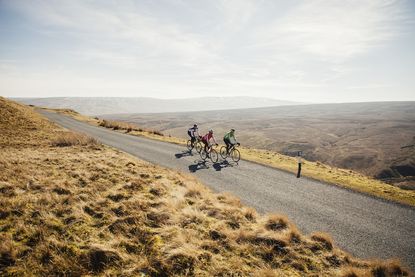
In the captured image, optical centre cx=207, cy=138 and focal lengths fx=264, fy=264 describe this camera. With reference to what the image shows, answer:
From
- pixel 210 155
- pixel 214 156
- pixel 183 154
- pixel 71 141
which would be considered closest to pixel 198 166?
pixel 210 155

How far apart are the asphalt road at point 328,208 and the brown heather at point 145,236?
3.86 feet

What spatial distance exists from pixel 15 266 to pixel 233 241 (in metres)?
5.02

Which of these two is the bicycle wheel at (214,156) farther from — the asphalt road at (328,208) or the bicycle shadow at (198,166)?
the asphalt road at (328,208)

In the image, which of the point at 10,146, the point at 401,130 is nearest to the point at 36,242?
the point at 10,146

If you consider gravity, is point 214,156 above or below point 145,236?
below

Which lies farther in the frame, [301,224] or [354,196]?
[354,196]

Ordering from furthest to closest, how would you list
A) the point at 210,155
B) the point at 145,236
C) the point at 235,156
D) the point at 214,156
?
1. the point at 214,156
2. the point at 210,155
3. the point at 235,156
4. the point at 145,236

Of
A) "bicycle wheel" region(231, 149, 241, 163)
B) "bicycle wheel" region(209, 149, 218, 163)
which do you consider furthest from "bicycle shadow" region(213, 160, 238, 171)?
"bicycle wheel" region(231, 149, 241, 163)

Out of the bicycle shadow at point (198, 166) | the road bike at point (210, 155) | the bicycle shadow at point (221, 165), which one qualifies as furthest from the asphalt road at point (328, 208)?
the road bike at point (210, 155)

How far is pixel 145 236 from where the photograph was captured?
701 centimetres

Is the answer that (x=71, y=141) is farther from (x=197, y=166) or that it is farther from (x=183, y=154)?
(x=197, y=166)

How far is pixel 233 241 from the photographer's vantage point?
7098 mm

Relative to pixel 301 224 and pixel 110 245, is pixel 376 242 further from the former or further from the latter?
pixel 110 245

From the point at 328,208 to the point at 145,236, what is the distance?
743 centimetres
